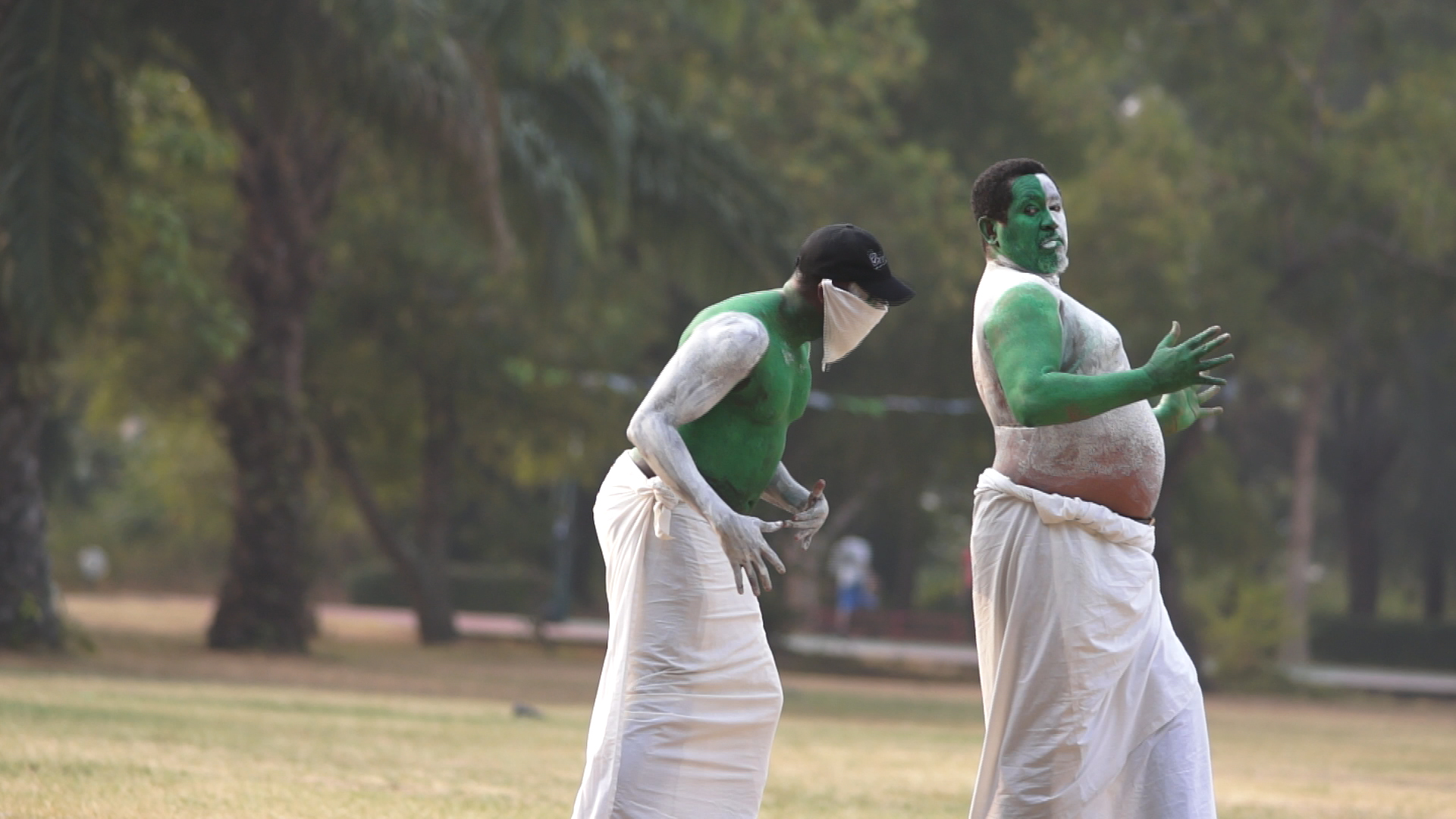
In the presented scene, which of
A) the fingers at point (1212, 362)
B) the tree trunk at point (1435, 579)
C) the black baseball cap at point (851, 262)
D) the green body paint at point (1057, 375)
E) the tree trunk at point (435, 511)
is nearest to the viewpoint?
the fingers at point (1212, 362)

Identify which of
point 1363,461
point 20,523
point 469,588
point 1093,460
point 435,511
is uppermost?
point 1363,461

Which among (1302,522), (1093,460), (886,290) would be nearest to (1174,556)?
(1302,522)

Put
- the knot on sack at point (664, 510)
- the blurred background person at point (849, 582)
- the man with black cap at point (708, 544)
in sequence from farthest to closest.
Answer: the blurred background person at point (849, 582) < the knot on sack at point (664, 510) < the man with black cap at point (708, 544)

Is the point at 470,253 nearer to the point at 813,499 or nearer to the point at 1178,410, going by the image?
the point at 813,499

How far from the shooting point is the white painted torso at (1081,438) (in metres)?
4.75

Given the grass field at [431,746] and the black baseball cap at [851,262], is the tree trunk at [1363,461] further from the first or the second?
the black baseball cap at [851,262]

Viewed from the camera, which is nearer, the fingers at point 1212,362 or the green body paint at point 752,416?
the fingers at point 1212,362

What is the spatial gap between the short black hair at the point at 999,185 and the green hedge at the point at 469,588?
1361 inches

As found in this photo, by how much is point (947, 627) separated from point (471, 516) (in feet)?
40.3

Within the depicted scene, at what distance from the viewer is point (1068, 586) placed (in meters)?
4.68

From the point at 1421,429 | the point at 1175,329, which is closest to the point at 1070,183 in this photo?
the point at 1421,429

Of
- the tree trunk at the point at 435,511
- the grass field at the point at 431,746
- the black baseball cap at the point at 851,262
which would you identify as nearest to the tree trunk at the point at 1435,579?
the grass field at the point at 431,746

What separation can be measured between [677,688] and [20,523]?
1275cm

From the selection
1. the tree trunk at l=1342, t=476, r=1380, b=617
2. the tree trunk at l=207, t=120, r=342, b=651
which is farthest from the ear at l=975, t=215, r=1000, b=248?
the tree trunk at l=1342, t=476, r=1380, b=617
